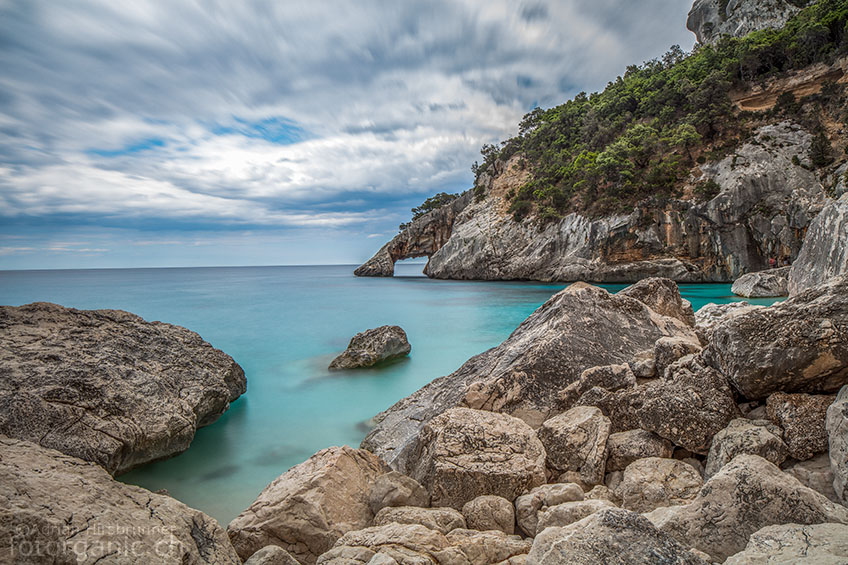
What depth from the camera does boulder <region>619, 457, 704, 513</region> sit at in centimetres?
287

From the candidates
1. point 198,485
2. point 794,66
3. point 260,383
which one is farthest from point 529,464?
point 794,66

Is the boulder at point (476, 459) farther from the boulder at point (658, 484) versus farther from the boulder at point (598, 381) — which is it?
the boulder at point (598, 381)

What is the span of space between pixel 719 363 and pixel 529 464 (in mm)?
1953

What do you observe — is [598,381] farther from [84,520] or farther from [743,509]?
[84,520]

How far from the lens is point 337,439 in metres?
7.32

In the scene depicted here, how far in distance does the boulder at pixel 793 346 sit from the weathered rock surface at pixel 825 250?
21.0ft

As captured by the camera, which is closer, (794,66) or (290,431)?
(290,431)

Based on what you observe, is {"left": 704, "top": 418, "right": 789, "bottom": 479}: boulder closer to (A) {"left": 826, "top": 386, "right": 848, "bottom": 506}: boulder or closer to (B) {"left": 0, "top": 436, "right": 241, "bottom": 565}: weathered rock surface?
(A) {"left": 826, "top": 386, "right": 848, "bottom": 506}: boulder

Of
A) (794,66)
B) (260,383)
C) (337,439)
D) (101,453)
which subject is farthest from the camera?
(794,66)

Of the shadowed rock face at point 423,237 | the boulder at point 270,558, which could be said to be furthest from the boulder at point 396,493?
the shadowed rock face at point 423,237

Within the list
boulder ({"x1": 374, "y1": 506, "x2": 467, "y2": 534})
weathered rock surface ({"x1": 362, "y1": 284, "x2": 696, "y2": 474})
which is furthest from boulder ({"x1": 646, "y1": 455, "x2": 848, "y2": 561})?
weathered rock surface ({"x1": 362, "y1": 284, "x2": 696, "y2": 474})

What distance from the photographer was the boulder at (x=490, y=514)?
115 inches

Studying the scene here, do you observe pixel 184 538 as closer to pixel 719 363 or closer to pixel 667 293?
pixel 719 363

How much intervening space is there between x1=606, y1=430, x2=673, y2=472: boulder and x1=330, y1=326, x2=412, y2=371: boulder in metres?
8.72
